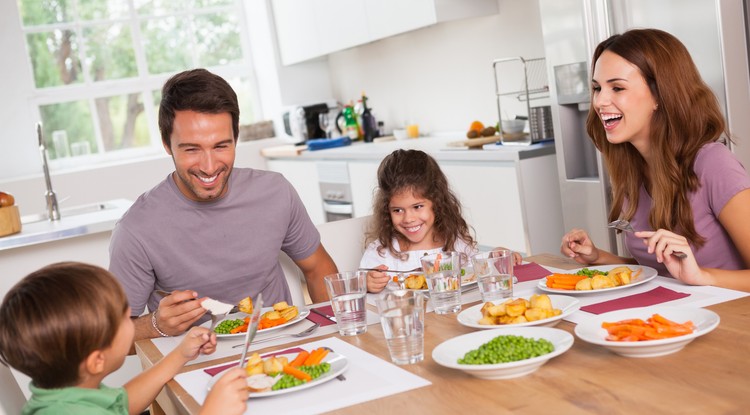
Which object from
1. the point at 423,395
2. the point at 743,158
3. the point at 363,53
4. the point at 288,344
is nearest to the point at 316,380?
the point at 423,395

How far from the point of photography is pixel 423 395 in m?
1.24

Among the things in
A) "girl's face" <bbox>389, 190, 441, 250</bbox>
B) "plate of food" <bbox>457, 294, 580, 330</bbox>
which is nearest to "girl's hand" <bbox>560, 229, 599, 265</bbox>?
"plate of food" <bbox>457, 294, 580, 330</bbox>

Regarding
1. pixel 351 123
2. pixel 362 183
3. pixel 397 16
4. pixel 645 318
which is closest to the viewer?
pixel 645 318

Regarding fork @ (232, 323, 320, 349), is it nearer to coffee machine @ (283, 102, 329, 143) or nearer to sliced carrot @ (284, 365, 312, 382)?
sliced carrot @ (284, 365, 312, 382)

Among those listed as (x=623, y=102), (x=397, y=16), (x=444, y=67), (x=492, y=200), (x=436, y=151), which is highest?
(x=397, y=16)

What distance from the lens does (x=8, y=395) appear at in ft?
5.16

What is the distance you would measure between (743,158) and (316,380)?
206cm

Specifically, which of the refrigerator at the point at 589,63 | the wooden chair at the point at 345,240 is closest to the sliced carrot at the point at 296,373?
the wooden chair at the point at 345,240

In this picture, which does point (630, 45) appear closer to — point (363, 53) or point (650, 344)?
point (650, 344)

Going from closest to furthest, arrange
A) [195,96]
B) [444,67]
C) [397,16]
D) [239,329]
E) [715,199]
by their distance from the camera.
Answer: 1. [239,329]
2. [715,199]
3. [195,96]
4. [397,16]
5. [444,67]

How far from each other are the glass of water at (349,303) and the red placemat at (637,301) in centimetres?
43

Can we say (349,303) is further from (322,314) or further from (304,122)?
(304,122)

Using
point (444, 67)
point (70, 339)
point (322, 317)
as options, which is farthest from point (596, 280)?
point (444, 67)

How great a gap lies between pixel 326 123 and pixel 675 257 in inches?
187
